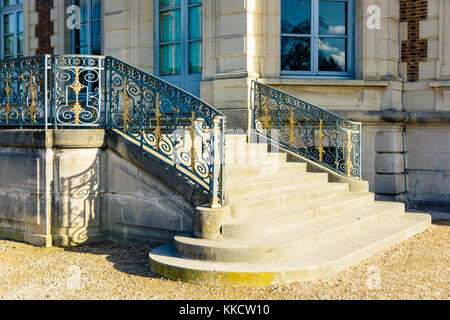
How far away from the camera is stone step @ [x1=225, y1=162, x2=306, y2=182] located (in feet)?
20.8

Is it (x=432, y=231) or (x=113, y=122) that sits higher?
(x=113, y=122)

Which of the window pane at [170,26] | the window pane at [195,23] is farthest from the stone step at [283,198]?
the window pane at [170,26]

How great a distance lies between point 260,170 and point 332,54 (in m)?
3.79

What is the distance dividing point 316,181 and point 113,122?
305 centimetres

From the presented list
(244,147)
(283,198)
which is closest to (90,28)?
(244,147)

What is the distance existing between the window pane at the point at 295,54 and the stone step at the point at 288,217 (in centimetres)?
312

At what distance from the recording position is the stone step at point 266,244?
15.3 feet

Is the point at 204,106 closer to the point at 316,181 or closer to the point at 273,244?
the point at 273,244

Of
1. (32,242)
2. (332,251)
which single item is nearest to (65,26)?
(32,242)

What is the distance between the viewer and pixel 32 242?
6305 mm

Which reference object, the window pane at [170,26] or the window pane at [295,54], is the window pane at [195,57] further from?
the window pane at [295,54]

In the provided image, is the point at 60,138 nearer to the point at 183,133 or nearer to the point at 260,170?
the point at 183,133

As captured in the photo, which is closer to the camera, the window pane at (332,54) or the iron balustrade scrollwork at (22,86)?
the iron balustrade scrollwork at (22,86)

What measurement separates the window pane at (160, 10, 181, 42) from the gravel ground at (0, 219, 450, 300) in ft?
16.9
